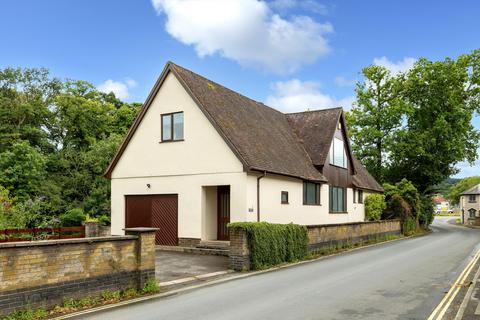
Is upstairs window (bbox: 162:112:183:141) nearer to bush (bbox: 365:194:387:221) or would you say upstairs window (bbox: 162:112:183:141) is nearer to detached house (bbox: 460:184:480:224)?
bush (bbox: 365:194:387:221)

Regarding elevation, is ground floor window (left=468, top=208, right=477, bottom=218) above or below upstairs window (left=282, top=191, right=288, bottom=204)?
below

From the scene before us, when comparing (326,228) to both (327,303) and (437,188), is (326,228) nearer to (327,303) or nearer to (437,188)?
(327,303)

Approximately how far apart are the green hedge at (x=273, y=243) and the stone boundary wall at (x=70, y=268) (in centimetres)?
459

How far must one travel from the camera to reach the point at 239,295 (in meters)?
10.9

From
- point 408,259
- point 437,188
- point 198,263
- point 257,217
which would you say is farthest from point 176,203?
point 437,188

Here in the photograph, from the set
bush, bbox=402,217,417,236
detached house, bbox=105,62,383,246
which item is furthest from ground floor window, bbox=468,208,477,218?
detached house, bbox=105,62,383,246

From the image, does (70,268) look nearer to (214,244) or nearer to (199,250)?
(199,250)

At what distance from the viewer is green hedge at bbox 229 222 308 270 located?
603 inches

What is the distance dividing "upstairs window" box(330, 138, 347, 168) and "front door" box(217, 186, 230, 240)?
9.16 m

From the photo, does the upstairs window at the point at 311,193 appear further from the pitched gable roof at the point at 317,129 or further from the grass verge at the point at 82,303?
the grass verge at the point at 82,303

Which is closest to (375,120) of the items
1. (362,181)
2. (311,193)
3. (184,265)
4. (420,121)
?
(420,121)

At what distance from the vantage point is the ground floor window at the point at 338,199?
28203 millimetres

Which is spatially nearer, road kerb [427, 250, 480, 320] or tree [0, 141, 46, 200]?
road kerb [427, 250, 480, 320]

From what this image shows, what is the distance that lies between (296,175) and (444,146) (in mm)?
28655
